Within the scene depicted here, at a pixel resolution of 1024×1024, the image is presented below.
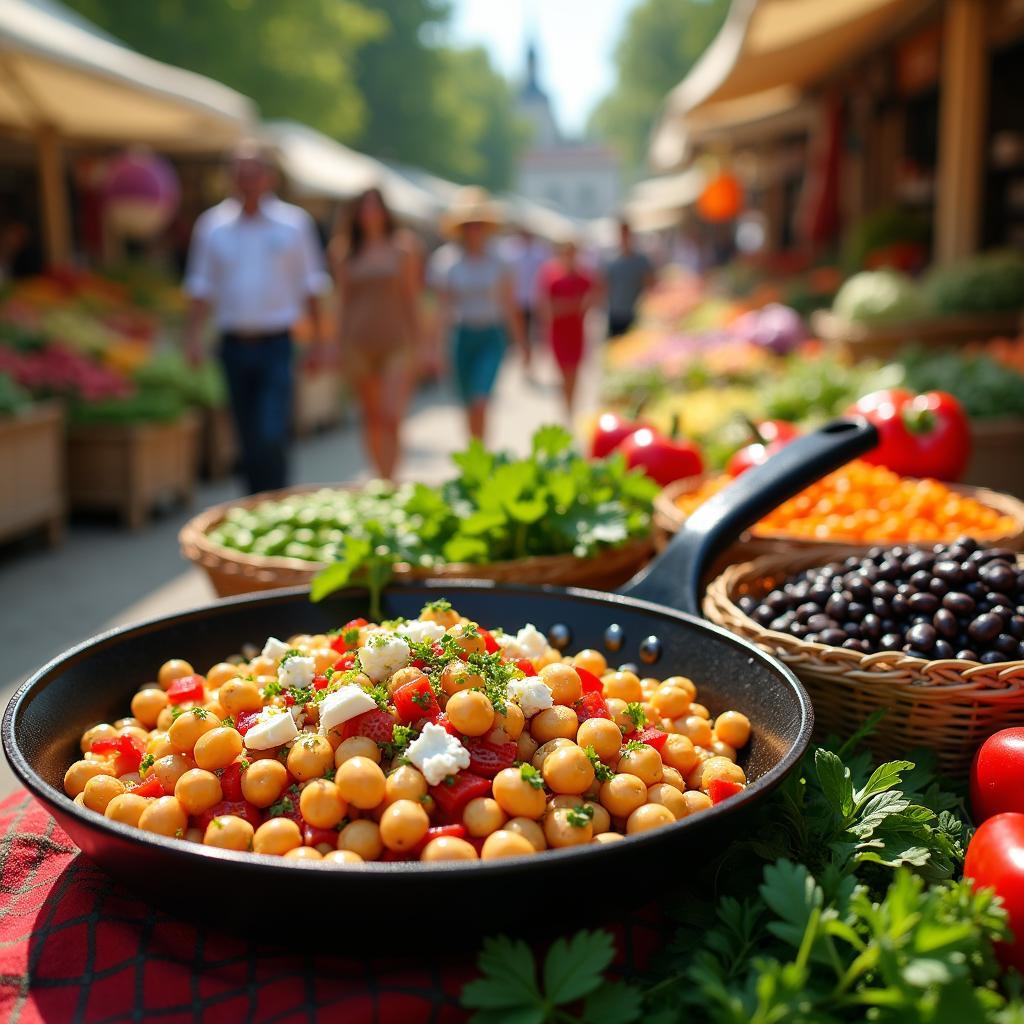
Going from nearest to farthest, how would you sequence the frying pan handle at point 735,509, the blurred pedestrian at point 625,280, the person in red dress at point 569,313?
Result: the frying pan handle at point 735,509 < the person in red dress at point 569,313 < the blurred pedestrian at point 625,280

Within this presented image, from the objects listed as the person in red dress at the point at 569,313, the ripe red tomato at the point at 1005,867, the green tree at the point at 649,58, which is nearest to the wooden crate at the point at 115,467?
the person in red dress at the point at 569,313

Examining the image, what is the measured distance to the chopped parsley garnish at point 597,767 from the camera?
5.31 ft

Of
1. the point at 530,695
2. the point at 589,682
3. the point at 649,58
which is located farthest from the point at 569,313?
the point at 649,58

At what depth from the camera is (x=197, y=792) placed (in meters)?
1.59

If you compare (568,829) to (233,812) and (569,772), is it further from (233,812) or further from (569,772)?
(233,812)

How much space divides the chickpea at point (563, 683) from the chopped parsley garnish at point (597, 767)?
16 cm

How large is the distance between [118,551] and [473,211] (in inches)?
145

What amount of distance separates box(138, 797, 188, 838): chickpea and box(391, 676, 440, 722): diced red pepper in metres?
0.35

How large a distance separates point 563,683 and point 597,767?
19 centimetres

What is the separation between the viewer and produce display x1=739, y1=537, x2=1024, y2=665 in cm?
212

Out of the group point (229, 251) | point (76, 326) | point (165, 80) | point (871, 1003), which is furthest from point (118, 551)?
point (871, 1003)

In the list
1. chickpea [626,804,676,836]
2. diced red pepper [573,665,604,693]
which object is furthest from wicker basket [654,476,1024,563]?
chickpea [626,804,676,836]

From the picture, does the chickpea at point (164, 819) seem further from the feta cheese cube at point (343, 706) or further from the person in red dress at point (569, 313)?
the person in red dress at point (569, 313)

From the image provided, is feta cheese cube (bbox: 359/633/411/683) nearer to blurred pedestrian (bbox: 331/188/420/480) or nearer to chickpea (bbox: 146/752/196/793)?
chickpea (bbox: 146/752/196/793)
